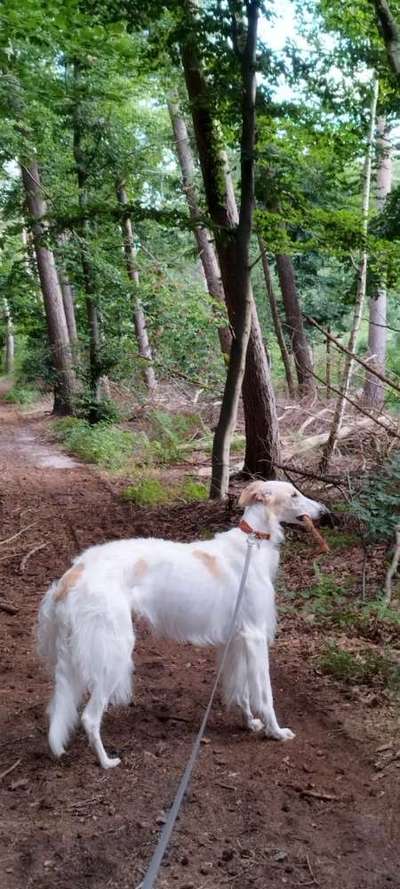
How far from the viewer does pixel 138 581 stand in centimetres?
374

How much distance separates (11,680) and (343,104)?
7.25 meters

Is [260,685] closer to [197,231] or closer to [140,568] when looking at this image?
[140,568]

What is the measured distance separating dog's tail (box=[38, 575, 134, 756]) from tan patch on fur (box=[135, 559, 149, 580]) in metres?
0.21

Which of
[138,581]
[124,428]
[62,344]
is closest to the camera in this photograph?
[138,581]

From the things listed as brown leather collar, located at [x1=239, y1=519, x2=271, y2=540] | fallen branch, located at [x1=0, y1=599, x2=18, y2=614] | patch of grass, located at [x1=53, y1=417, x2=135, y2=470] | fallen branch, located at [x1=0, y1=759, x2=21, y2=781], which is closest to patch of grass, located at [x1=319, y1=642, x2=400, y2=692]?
brown leather collar, located at [x1=239, y1=519, x2=271, y2=540]

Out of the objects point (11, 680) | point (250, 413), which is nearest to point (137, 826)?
point (11, 680)

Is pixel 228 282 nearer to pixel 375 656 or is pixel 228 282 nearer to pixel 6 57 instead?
pixel 6 57

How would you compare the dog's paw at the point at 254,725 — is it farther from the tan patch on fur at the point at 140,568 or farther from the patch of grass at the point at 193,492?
the patch of grass at the point at 193,492

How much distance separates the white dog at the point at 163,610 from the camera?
3.50 meters

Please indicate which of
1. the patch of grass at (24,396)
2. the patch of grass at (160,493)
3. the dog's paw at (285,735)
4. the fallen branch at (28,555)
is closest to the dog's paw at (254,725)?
the dog's paw at (285,735)

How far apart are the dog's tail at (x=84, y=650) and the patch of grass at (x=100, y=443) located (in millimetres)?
8393

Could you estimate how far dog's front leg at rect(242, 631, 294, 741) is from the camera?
3.88m

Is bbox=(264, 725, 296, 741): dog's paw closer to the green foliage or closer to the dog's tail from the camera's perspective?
the dog's tail

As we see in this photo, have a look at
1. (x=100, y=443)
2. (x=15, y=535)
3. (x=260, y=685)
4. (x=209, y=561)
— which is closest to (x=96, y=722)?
(x=260, y=685)
